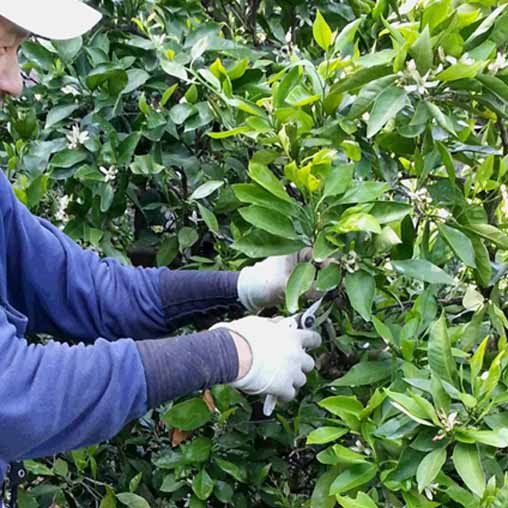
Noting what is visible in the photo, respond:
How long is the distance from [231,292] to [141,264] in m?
0.56

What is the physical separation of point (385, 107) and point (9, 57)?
1.85ft

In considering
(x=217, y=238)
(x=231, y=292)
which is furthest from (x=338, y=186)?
(x=217, y=238)

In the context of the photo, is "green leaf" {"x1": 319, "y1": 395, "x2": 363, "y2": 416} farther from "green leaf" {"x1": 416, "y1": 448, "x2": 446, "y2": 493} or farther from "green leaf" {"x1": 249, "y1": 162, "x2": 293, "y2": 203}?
"green leaf" {"x1": 249, "y1": 162, "x2": 293, "y2": 203}

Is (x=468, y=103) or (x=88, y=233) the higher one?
(x=468, y=103)

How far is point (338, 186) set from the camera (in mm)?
1173

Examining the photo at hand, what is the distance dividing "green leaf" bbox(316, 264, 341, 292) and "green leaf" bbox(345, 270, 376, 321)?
0.06ft

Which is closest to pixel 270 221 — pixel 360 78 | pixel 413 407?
pixel 360 78

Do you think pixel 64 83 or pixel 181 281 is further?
pixel 64 83

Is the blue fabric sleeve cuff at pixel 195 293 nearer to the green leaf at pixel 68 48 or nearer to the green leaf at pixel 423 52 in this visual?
the green leaf at pixel 68 48

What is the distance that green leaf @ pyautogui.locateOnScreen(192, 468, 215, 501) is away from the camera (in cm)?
155

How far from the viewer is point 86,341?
5.40 feet

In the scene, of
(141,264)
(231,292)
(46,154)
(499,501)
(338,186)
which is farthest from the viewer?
(141,264)

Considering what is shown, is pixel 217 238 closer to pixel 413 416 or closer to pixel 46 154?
pixel 46 154

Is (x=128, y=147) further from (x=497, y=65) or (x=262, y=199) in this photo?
(x=497, y=65)
